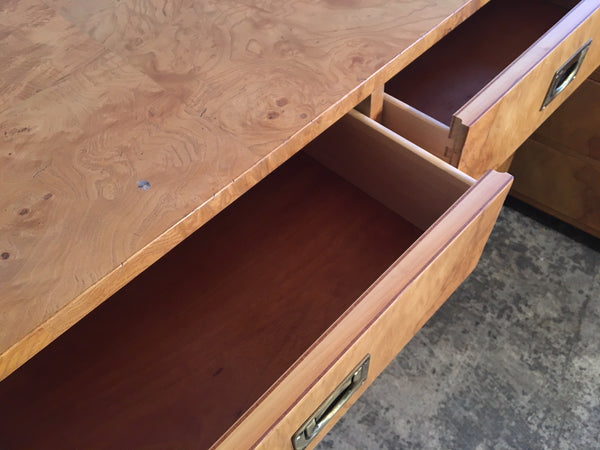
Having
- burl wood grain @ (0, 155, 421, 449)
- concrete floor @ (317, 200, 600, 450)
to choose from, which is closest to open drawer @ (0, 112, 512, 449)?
burl wood grain @ (0, 155, 421, 449)

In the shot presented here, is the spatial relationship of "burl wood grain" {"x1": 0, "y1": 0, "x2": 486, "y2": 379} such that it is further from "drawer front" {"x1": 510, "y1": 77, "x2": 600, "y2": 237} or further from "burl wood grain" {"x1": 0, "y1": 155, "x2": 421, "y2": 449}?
"drawer front" {"x1": 510, "y1": 77, "x2": 600, "y2": 237}

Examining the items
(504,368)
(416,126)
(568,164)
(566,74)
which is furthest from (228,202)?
(568,164)

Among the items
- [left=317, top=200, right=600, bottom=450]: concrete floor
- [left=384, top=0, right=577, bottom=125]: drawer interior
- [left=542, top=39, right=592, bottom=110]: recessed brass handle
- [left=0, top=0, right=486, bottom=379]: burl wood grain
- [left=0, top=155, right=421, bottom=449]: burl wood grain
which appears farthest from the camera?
[left=317, top=200, right=600, bottom=450]: concrete floor

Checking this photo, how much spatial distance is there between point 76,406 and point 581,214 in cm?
105

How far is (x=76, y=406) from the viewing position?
568 mm

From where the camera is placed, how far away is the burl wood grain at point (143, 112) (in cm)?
40

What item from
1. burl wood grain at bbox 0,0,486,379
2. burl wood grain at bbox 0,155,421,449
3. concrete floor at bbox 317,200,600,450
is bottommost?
concrete floor at bbox 317,200,600,450

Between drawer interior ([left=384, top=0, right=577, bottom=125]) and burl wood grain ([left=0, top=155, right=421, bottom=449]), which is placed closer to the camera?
burl wood grain ([left=0, top=155, right=421, bottom=449])

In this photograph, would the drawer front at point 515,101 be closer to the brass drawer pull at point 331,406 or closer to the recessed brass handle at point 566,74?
the recessed brass handle at point 566,74

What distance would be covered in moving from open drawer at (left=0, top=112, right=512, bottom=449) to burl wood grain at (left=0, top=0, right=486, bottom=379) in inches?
5.0

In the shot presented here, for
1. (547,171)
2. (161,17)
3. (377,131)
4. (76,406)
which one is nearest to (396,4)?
(377,131)

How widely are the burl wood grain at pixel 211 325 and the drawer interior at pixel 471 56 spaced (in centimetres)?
19

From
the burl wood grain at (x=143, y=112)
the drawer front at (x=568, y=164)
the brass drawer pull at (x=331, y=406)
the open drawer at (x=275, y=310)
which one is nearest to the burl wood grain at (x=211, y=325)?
the open drawer at (x=275, y=310)

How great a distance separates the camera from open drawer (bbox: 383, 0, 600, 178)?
0.60 metres
